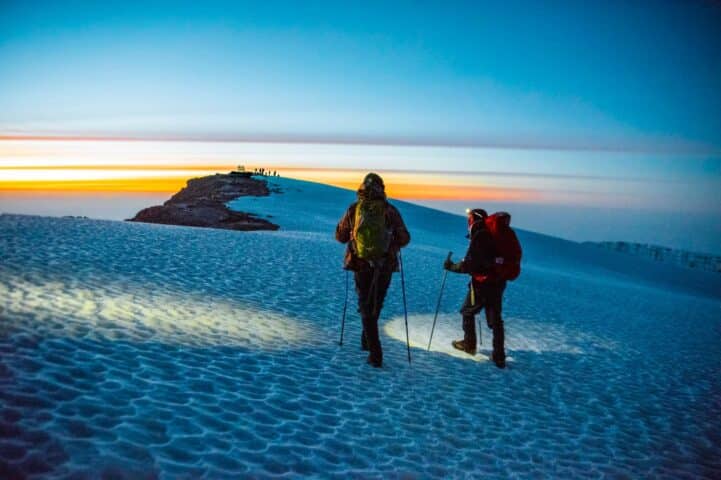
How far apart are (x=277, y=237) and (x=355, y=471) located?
18.5 metres

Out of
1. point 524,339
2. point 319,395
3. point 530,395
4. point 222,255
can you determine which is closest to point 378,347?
point 319,395

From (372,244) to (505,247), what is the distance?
2.40 metres

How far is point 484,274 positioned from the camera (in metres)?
8.41

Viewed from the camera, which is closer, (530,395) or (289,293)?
(530,395)

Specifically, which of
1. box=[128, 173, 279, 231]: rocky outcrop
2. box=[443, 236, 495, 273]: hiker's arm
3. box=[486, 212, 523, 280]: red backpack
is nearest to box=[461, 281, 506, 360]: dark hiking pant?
box=[486, 212, 523, 280]: red backpack

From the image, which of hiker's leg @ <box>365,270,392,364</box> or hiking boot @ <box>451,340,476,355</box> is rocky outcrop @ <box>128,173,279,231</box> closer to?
hiking boot @ <box>451,340,476,355</box>

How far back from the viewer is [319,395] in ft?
20.7

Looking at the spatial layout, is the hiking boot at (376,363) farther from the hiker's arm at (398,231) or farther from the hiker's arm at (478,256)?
the hiker's arm at (478,256)

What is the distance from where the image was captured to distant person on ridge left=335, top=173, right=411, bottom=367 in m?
7.38

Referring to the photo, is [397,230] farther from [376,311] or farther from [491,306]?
[491,306]

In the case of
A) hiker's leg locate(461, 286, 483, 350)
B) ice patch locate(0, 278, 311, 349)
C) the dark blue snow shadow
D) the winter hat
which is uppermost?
the winter hat

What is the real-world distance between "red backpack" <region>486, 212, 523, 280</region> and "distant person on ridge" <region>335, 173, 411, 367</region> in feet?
5.65

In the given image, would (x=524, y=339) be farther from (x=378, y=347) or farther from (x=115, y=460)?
(x=115, y=460)

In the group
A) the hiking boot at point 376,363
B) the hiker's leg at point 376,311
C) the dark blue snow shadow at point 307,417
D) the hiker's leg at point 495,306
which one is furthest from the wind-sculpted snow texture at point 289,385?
the hiker's leg at point 495,306
